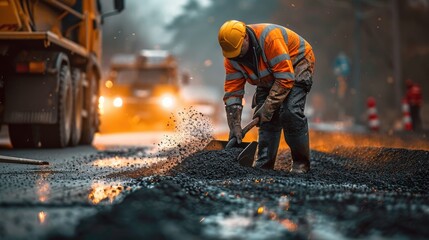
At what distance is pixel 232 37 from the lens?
6.49m

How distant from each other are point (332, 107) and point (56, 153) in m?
33.7

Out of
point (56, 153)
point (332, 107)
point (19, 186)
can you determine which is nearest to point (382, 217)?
point (19, 186)

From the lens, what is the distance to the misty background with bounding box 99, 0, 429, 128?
99.2 ft

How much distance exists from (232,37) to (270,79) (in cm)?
64

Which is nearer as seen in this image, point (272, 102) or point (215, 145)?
point (272, 102)

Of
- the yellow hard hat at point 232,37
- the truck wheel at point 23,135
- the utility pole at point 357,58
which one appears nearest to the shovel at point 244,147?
the yellow hard hat at point 232,37

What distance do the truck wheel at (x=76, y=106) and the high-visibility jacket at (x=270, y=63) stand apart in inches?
204

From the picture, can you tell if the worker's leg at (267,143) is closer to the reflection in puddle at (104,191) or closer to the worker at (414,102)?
the reflection in puddle at (104,191)

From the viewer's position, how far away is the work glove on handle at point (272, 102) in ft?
21.8

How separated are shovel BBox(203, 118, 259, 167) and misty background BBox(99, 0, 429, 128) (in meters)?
14.1

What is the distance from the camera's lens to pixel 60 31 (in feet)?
39.1

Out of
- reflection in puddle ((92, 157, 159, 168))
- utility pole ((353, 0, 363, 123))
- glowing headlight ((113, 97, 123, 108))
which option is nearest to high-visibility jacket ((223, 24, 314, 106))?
reflection in puddle ((92, 157, 159, 168))

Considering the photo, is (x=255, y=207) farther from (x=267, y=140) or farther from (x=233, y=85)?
(x=267, y=140)

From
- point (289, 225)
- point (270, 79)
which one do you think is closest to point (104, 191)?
point (289, 225)
